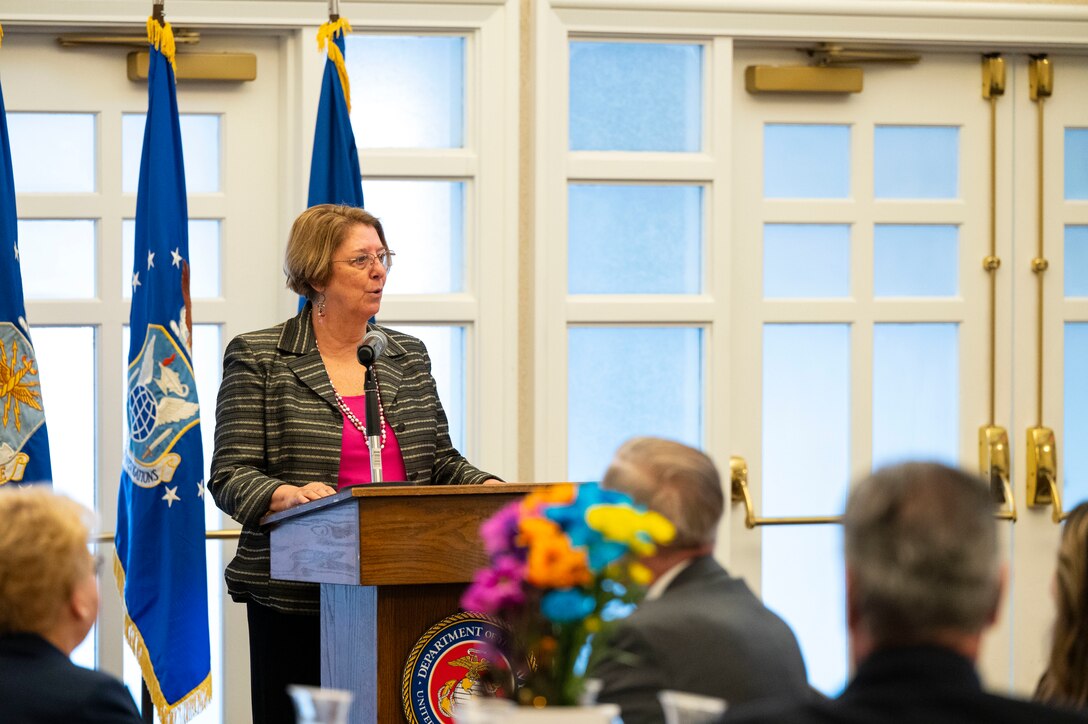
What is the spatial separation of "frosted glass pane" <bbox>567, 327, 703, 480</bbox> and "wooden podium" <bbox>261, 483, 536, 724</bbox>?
1.78 m

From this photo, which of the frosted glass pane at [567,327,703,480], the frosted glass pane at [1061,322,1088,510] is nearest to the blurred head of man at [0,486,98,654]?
the frosted glass pane at [567,327,703,480]

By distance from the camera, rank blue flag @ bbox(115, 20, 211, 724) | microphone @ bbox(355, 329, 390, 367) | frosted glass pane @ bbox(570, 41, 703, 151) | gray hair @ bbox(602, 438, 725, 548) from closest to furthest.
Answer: gray hair @ bbox(602, 438, 725, 548), microphone @ bbox(355, 329, 390, 367), blue flag @ bbox(115, 20, 211, 724), frosted glass pane @ bbox(570, 41, 703, 151)

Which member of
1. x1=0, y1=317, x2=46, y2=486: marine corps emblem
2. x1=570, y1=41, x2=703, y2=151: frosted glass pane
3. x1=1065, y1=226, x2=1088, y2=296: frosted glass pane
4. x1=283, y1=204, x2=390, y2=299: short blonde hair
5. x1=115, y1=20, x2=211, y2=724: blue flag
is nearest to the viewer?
x1=283, y1=204, x2=390, y2=299: short blonde hair

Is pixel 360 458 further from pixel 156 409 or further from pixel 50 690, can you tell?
pixel 50 690

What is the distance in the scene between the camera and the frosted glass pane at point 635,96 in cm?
434

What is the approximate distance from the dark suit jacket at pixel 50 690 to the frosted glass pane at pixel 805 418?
9.77ft

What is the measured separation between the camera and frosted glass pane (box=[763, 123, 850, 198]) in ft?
14.8

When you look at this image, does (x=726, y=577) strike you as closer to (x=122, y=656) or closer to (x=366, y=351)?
(x=366, y=351)

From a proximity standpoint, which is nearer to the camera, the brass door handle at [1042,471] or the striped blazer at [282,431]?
the striped blazer at [282,431]

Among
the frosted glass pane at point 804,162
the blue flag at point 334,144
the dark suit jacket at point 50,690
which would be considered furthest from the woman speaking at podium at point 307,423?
the frosted glass pane at point 804,162

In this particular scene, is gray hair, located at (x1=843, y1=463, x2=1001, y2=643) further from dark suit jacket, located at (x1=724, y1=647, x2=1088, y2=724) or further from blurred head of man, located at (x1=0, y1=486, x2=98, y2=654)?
blurred head of man, located at (x1=0, y1=486, x2=98, y2=654)

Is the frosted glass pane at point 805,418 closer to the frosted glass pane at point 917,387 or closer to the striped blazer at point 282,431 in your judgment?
the frosted glass pane at point 917,387

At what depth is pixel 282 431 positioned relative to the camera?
3119 mm

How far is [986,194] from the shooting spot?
4.60m
